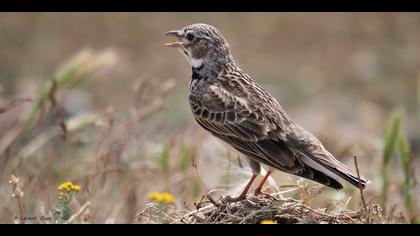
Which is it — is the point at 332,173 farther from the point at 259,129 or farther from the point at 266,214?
the point at 259,129

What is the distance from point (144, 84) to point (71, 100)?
20.2 feet

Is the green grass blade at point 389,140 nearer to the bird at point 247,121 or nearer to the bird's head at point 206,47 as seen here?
the bird at point 247,121

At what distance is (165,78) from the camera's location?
15969 millimetres

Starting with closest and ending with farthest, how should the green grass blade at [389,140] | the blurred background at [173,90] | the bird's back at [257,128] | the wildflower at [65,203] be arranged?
the wildflower at [65,203] → the bird's back at [257,128] → the green grass blade at [389,140] → the blurred background at [173,90]

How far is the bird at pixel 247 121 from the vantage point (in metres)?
6.96

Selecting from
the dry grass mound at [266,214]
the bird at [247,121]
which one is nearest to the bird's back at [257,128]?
the bird at [247,121]

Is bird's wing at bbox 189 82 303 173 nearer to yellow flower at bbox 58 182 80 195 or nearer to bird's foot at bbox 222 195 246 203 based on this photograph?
bird's foot at bbox 222 195 246 203

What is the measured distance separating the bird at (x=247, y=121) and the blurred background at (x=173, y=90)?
0.57m

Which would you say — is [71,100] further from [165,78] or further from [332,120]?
[332,120]

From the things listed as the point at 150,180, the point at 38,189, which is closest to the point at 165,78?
the point at 150,180

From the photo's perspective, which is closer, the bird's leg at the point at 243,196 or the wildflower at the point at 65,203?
the wildflower at the point at 65,203

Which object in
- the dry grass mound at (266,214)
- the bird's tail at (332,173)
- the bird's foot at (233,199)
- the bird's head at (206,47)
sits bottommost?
the dry grass mound at (266,214)

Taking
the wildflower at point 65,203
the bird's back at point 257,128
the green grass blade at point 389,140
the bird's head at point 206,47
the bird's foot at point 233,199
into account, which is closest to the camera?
the wildflower at point 65,203

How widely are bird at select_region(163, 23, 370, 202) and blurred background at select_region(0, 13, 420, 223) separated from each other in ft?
1.87
